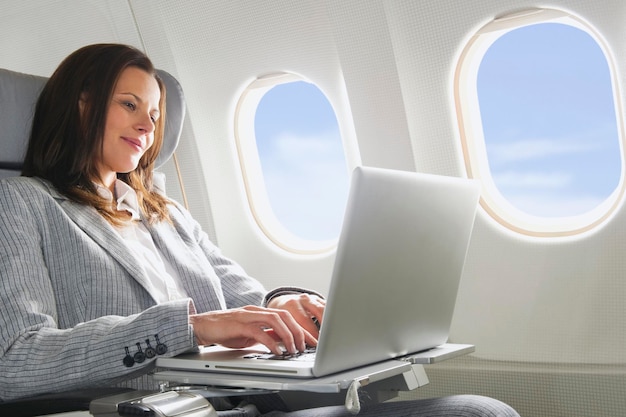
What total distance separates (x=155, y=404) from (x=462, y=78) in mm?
2191

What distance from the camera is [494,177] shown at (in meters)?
3.21

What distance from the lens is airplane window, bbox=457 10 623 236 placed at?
9.82 ft

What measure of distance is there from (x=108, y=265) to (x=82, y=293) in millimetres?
82

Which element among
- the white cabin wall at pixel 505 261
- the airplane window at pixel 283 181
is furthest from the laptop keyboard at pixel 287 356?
the airplane window at pixel 283 181

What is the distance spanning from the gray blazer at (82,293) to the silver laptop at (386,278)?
87mm

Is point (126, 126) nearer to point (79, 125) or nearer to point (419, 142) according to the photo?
point (79, 125)

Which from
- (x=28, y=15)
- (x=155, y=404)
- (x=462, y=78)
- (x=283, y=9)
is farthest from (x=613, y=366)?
(x=28, y=15)

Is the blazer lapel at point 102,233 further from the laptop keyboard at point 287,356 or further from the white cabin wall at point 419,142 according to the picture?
the white cabin wall at point 419,142

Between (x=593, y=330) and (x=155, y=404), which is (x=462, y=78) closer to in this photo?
(x=593, y=330)

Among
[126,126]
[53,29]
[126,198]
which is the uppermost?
[53,29]

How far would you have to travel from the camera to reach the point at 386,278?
55.0 inches

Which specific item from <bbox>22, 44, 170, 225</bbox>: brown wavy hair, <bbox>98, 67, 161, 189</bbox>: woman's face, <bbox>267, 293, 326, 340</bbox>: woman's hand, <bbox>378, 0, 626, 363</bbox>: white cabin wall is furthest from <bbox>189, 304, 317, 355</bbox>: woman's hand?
<bbox>378, 0, 626, 363</bbox>: white cabin wall

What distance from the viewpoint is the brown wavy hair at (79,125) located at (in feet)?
6.41

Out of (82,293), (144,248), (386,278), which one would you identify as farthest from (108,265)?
(386,278)
